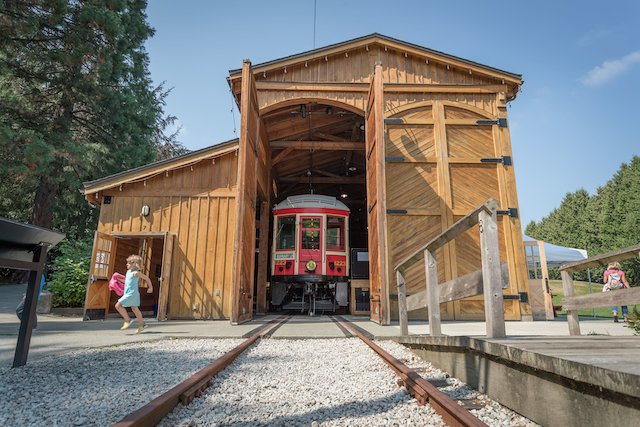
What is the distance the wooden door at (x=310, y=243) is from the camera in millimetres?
10016

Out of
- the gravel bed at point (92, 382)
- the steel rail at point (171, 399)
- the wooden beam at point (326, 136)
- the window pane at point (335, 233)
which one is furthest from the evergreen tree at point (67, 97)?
the steel rail at point (171, 399)

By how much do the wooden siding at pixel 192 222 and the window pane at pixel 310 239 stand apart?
2488 millimetres

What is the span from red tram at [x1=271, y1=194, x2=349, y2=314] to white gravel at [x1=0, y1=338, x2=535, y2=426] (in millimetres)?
6101

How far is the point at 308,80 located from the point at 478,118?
4.25m

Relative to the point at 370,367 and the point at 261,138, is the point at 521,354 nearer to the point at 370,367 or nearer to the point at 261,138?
the point at 370,367

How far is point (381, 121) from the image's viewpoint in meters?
7.15

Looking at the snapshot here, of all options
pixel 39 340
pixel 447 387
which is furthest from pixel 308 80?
pixel 447 387

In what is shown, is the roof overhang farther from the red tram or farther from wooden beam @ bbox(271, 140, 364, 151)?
the red tram

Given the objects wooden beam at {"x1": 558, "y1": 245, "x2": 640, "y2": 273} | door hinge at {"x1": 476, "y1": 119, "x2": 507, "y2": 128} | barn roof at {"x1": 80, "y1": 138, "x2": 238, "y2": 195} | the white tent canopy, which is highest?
door hinge at {"x1": 476, "y1": 119, "x2": 507, "y2": 128}

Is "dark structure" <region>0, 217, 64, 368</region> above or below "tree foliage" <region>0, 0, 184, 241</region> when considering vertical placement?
below

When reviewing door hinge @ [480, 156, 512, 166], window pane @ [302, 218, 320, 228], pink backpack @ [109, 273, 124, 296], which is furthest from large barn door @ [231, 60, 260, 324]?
door hinge @ [480, 156, 512, 166]

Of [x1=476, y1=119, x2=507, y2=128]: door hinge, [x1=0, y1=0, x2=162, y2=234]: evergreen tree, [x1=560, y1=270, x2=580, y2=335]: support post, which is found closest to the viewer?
[x1=560, y1=270, x2=580, y2=335]: support post

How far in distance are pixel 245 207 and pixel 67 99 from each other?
31.7ft

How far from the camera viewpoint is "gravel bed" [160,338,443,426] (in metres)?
1.96
